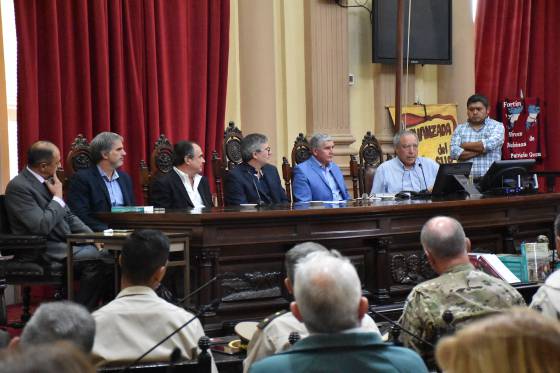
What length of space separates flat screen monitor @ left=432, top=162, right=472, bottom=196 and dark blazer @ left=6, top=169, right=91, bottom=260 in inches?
103

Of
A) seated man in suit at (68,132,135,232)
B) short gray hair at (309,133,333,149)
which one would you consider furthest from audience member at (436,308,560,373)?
short gray hair at (309,133,333,149)

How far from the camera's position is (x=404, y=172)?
6703mm

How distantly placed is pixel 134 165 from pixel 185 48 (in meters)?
1.15

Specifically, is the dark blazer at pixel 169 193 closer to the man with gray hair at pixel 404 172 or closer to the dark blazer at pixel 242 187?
the dark blazer at pixel 242 187

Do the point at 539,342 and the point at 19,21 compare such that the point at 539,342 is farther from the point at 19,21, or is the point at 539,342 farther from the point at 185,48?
the point at 185,48

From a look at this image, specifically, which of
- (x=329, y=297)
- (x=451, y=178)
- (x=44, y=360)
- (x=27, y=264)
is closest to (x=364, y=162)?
(x=451, y=178)

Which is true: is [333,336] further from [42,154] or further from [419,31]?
[419,31]

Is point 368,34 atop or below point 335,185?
atop

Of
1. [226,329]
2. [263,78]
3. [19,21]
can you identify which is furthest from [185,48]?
[226,329]

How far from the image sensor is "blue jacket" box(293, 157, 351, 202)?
648cm

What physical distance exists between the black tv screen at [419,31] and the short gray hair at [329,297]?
6.79 metres

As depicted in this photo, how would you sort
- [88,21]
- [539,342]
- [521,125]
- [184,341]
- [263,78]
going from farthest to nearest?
1. [521,125]
2. [263,78]
3. [88,21]
4. [184,341]
5. [539,342]

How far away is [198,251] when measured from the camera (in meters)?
4.75

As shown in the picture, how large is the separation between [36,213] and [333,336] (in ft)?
11.3
